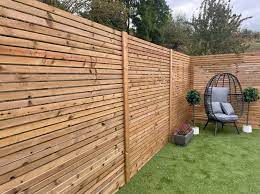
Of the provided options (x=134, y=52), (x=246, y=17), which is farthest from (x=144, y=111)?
(x=246, y=17)

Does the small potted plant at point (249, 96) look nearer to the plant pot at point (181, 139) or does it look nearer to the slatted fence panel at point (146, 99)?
the plant pot at point (181, 139)

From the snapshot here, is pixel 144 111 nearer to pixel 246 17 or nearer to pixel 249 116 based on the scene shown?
pixel 249 116

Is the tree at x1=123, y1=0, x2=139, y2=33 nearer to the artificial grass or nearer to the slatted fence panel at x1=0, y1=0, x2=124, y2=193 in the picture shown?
the artificial grass

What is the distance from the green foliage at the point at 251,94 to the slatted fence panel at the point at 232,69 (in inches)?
16.2

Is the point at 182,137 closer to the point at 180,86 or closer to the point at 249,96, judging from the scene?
the point at 180,86

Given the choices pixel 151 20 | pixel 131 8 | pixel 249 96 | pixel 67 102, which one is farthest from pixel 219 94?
pixel 131 8

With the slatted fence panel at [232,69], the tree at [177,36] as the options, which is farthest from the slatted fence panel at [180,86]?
the tree at [177,36]

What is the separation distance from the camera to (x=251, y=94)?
549 cm

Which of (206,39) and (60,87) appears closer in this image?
(60,87)

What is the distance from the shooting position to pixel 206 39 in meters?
10.7

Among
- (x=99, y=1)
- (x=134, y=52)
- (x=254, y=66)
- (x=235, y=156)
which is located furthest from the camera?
(x=99, y=1)

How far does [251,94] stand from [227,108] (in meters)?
0.63

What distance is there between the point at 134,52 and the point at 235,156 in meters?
2.54

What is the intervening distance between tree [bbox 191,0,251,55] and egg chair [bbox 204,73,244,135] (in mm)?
4810
